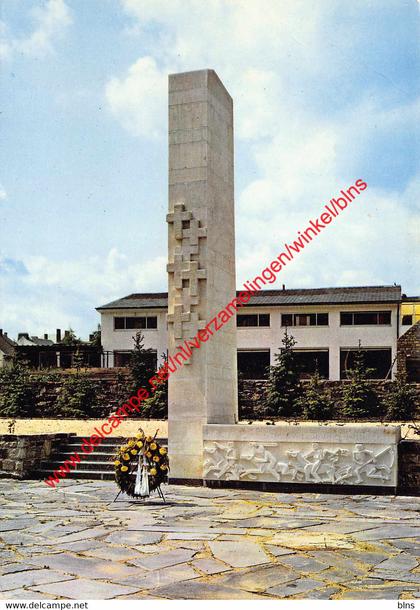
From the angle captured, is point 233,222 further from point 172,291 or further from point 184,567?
point 184,567

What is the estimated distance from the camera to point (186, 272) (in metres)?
13.2

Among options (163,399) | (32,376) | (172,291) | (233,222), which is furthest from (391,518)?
(32,376)

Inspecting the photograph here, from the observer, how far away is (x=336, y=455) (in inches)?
473

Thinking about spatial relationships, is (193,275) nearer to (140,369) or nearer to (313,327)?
(140,369)

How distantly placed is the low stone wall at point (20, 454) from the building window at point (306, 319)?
75.4ft

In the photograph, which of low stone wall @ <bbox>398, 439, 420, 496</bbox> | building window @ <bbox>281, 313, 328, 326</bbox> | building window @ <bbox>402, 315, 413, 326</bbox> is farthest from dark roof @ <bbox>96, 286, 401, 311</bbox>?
low stone wall @ <bbox>398, 439, 420, 496</bbox>

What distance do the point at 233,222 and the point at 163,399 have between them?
8.38 metres

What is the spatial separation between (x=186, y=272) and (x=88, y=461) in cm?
430

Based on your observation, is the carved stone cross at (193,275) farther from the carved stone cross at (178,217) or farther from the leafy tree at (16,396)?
the leafy tree at (16,396)

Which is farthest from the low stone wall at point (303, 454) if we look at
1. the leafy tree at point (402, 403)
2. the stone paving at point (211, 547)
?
the leafy tree at point (402, 403)

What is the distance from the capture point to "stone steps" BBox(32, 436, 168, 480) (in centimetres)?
1419

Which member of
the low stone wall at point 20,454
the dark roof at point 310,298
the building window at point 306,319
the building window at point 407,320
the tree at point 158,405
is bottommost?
the low stone wall at point 20,454

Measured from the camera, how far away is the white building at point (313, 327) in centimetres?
3569

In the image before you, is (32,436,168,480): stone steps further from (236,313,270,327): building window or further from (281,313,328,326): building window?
(236,313,270,327): building window
